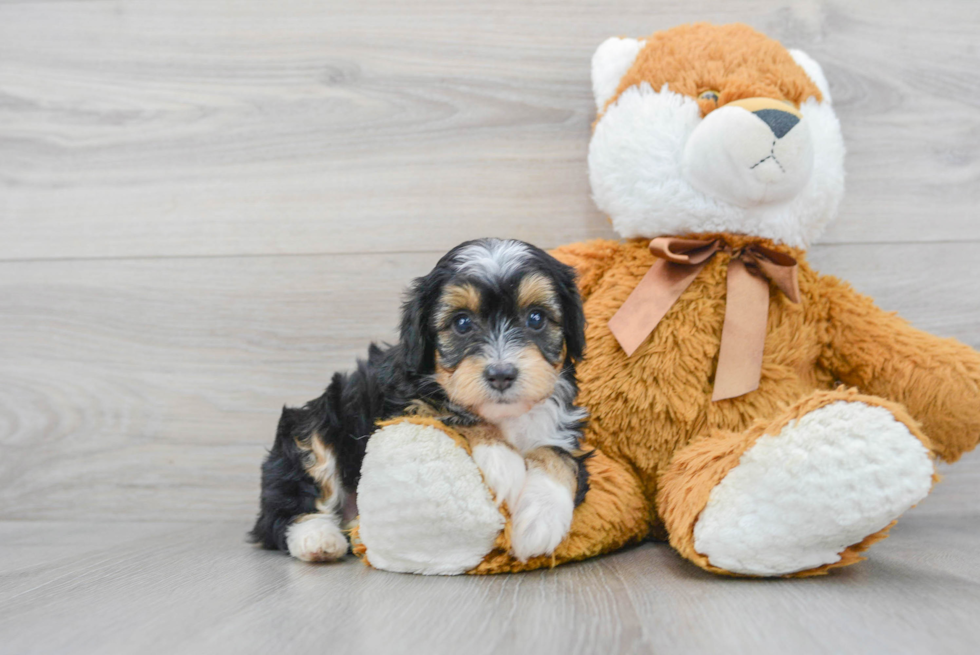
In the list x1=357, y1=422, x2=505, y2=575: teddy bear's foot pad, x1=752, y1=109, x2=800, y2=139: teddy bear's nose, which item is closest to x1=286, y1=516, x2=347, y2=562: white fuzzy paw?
x1=357, y1=422, x2=505, y2=575: teddy bear's foot pad

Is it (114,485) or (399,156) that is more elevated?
(399,156)

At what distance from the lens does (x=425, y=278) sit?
151 centimetres

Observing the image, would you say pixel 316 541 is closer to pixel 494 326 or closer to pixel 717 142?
pixel 494 326

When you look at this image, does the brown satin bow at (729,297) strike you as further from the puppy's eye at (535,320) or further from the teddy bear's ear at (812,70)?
the teddy bear's ear at (812,70)

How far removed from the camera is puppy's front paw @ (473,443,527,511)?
135 centimetres

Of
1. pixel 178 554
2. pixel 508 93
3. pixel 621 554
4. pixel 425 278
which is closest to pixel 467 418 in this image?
A: pixel 425 278

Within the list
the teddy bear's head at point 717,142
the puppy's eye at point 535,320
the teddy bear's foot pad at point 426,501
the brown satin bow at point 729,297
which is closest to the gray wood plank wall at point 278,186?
the teddy bear's head at point 717,142

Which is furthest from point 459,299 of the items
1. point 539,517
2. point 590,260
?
point 590,260

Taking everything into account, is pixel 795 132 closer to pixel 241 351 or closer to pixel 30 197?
pixel 241 351

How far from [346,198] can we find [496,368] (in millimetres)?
1107

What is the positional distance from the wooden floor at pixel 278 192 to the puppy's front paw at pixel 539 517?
961mm

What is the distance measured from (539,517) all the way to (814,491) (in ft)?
1.58

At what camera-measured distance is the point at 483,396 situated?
4.37ft

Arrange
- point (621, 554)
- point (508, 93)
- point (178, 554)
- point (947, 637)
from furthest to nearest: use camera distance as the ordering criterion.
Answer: point (508, 93) < point (178, 554) < point (621, 554) < point (947, 637)
